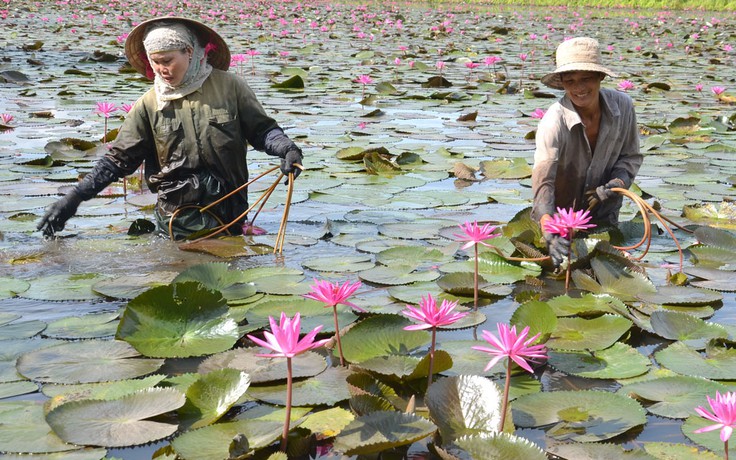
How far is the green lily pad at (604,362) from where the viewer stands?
7.37ft

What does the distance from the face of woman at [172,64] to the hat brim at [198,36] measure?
114 millimetres

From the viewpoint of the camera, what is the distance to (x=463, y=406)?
1.90 metres

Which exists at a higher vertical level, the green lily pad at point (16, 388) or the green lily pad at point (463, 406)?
the green lily pad at point (463, 406)

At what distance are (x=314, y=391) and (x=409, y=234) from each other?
1671mm

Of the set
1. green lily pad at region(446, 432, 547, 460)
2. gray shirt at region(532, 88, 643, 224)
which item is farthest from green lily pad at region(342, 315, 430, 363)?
gray shirt at region(532, 88, 643, 224)

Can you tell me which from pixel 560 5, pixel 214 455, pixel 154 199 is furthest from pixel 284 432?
pixel 560 5

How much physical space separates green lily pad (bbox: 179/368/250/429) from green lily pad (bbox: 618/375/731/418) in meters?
0.97

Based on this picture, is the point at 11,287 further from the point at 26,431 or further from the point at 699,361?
the point at 699,361

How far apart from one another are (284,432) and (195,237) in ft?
6.46

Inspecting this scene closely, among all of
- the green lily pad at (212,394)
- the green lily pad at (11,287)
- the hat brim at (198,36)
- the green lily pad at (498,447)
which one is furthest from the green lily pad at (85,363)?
the hat brim at (198,36)

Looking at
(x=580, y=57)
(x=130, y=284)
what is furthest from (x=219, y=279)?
(x=580, y=57)

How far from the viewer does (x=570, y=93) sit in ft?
10.3

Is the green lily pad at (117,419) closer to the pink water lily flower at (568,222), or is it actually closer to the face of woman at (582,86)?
the pink water lily flower at (568,222)

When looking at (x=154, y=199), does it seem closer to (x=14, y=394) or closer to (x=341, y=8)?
(x=14, y=394)
